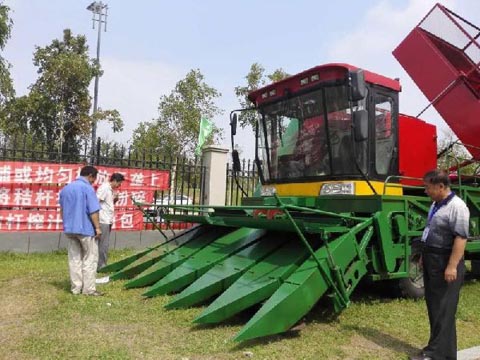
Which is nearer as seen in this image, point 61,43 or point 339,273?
point 339,273

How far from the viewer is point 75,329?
14.5 feet

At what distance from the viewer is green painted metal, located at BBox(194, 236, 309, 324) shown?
4285 mm

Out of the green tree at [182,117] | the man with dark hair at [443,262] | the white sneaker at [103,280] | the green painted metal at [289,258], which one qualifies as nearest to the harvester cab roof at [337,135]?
the green painted metal at [289,258]

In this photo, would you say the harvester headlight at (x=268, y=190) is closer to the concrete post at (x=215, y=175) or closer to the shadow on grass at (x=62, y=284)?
the shadow on grass at (x=62, y=284)

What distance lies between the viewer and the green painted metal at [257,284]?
169 inches

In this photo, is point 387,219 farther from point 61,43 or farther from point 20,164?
point 61,43

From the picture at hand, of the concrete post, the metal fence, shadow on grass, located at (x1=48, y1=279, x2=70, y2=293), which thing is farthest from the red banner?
shadow on grass, located at (x1=48, y1=279, x2=70, y2=293)

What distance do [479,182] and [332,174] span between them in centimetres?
292

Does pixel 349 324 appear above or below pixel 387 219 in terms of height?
below

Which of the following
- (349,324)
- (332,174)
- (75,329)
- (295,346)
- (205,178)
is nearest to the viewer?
(295,346)

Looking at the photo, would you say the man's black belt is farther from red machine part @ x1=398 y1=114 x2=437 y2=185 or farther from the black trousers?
red machine part @ x1=398 y1=114 x2=437 y2=185

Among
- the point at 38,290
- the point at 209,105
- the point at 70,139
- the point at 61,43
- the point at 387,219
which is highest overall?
the point at 61,43

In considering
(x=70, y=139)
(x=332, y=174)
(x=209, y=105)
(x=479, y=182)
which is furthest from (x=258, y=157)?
(x=70, y=139)

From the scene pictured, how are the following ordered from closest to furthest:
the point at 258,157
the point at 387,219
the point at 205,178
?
1. the point at 387,219
2. the point at 258,157
3. the point at 205,178
